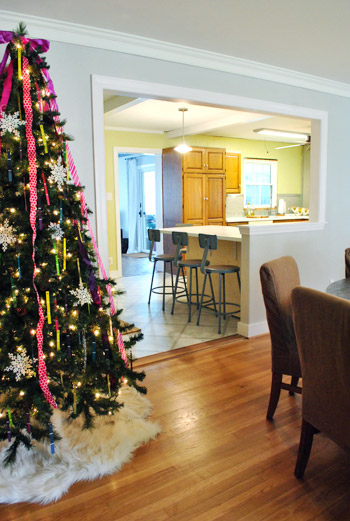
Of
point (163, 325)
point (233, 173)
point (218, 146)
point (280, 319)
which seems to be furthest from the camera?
point (233, 173)

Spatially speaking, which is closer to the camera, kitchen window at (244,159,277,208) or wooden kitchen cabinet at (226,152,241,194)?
wooden kitchen cabinet at (226,152,241,194)

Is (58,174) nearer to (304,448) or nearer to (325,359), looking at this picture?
(325,359)

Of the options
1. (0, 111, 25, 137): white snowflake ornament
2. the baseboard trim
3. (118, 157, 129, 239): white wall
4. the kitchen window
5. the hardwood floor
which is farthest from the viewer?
(118, 157, 129, 239): white wall

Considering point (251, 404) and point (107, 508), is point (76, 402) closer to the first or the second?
point (107, 508)

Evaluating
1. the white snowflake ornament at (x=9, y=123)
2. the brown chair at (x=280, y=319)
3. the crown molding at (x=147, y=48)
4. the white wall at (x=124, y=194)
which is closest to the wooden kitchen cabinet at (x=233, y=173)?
the crown molding at (x=147, y=48)

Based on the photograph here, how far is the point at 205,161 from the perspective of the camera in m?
7.01

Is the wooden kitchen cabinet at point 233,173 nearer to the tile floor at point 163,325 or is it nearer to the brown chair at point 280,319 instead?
the tile floor at point 163,325

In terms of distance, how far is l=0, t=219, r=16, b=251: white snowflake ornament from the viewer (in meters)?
1.86

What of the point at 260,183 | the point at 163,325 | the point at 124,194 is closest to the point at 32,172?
the point at 163,325

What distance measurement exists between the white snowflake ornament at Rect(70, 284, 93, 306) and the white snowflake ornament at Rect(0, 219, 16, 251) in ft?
1.19

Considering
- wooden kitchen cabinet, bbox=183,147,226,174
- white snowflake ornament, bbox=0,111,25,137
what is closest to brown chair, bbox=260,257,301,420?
white snowflake ornament, bbox=0,111,25,137

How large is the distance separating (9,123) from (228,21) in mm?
1722

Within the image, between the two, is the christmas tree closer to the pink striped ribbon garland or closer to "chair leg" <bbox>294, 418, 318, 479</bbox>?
the pink striped ribbon garland

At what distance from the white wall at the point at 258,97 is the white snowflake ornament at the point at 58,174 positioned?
95 centimetres
